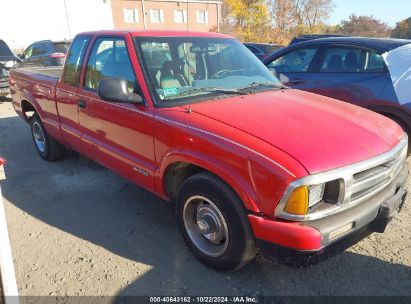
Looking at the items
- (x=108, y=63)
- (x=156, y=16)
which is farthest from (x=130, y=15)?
(x=108, y=63)

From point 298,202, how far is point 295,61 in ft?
13.9

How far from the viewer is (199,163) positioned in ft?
8.97

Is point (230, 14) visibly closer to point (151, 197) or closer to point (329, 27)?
point (329, 27)

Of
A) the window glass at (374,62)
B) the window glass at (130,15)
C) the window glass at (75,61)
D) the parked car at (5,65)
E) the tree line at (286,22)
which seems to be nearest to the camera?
the window glass at (75,61)

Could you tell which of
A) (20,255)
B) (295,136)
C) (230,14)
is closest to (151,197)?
(20,255)

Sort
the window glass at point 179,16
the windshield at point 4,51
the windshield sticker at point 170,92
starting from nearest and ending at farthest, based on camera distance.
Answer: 1. the windshield sticker at point 170,92
2. the windshield at point 4,51
3. the window glass at point 179,16

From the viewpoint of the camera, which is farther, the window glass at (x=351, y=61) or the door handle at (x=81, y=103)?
the window glass at (x=351, y=61)

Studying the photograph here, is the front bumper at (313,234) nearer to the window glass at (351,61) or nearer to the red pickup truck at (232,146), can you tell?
the red pickup truck at (232,146)

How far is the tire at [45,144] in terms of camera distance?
5.37 m

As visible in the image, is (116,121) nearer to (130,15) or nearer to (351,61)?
(351,61)

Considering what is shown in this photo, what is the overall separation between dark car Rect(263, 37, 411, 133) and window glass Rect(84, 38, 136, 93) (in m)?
1.98

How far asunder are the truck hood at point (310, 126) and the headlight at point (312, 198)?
0.13 metres

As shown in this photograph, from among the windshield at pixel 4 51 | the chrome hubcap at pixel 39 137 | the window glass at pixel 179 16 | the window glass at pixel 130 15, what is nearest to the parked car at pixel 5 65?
the windshield at pixel 4 51

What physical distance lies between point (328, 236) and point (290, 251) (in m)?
0.26
